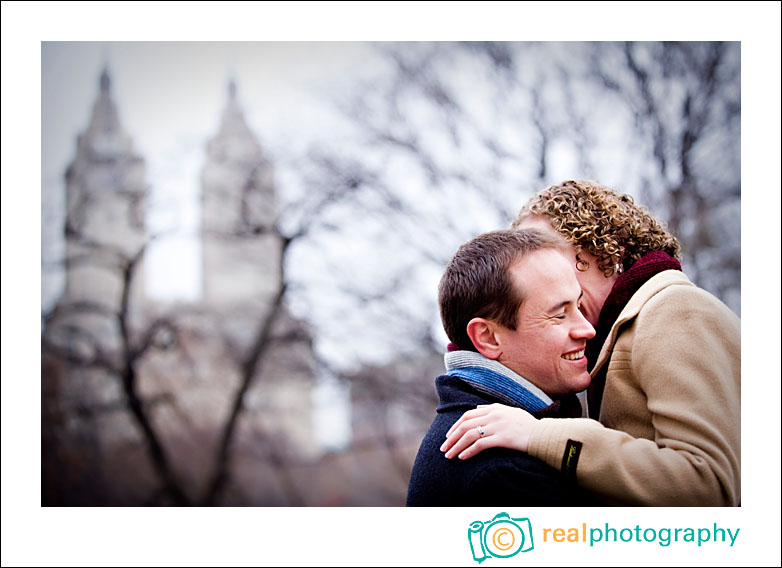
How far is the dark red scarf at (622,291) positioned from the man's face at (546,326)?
16 cm

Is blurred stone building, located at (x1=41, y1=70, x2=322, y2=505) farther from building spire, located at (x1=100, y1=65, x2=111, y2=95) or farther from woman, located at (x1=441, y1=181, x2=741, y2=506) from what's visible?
woman, located at (x1=441, y1=181, x2=741, y2=506)

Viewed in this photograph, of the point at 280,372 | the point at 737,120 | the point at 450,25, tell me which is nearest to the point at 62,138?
the point at 280,372

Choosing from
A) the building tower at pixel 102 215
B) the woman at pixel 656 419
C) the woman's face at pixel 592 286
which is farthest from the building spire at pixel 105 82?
the woman at pixel 656 419

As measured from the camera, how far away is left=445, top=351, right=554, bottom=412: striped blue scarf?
6.82 feet

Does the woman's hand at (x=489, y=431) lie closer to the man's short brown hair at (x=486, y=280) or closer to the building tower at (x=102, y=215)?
the man's short brown hair at (x=486, y=280)

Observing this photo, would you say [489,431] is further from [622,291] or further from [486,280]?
[622,291]

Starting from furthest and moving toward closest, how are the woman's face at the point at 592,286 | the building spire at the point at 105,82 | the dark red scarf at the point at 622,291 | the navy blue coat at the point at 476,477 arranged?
1. the building spire at the point at 105,82
2. the woman's face at the point at 592,286
3. the dark red scarf at the point at 622,291
4. the navy blue coat at the point at 476,477

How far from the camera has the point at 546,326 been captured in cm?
210

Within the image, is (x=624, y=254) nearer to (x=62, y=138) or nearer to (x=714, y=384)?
(x=714, y=384)

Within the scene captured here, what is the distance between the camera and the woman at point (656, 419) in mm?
1938

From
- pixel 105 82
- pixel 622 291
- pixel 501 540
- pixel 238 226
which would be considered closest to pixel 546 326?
pixel 622 291

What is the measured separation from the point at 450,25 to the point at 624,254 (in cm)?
161

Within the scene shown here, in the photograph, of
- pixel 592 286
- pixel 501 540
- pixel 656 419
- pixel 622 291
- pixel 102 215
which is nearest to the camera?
pixel 656 419

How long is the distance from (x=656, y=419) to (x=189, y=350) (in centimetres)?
767
